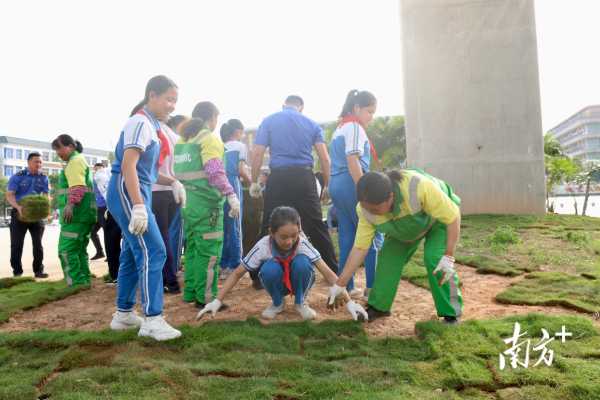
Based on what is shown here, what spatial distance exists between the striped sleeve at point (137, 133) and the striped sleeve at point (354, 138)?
1.63m

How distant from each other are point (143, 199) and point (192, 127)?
1004 mm

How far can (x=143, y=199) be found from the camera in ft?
9.45

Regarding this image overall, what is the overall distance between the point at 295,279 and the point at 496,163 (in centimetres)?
830

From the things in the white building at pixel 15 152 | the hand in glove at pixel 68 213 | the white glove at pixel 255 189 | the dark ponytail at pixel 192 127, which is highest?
the white building at pixel 15 152

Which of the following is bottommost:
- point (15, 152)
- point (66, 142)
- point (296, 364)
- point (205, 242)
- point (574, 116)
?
point (296, 364)

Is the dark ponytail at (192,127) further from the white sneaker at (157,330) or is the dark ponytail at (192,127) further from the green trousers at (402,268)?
the green trousers at (402,268)

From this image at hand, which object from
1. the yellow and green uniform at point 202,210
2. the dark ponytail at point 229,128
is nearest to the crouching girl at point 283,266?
the yellow and green uniform at point 202,210

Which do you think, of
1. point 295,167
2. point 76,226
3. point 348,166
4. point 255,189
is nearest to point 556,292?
point 348,166

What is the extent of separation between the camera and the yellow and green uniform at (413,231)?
2.91 meters

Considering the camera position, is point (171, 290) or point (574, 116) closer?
point (171, 290)

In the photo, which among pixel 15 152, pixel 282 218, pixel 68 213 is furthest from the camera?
pixel 15 152

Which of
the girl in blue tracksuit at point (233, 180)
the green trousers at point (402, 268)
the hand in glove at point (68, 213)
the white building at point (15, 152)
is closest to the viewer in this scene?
the green trousers at point (402, 268)

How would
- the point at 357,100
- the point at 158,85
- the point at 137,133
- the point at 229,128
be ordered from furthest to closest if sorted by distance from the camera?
the point at 229,128, the point at 357,100, the point at 158,85, the point at 137,133

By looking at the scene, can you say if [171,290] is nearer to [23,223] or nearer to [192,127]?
[192,127]
